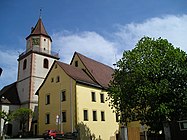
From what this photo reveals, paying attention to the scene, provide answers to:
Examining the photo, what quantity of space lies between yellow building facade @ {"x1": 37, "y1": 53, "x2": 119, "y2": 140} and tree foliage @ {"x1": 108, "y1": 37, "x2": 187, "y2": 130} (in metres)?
7.18

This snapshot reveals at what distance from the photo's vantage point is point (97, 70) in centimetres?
3972

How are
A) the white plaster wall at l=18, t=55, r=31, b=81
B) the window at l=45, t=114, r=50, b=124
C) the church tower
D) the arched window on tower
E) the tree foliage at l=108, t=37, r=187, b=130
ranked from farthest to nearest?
the arched window on tower
the white plaster wall at l=18, t=55, r=31, b=81
the church tower
the window at l=45, t=114, r=50, b=124
the tree foliage at l=108, t=37, r=187, b=130

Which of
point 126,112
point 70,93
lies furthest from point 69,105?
point 126,112

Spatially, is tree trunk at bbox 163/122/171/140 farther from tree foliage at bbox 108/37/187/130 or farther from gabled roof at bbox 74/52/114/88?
gabled roof at bbox 74/52/114/88

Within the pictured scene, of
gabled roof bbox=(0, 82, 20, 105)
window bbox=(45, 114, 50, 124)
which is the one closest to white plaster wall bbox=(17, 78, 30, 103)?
gabled roof bbox=(0, 82, 20, 105)

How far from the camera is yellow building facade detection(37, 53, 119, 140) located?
1190 inches

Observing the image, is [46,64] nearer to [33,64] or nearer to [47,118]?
[33,64]

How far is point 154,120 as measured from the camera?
20969 millimetres

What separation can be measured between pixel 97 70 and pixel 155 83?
1992cm

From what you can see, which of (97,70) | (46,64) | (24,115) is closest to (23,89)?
(46,64)

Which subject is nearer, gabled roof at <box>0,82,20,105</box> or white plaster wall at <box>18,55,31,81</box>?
gabled roof at <box>0,82,20,105</box>

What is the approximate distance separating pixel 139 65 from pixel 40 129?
19.8m

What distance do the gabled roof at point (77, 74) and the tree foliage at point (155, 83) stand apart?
34.5ft

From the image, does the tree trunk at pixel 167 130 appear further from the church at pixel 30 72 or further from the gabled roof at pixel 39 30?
the gabled roof at pixel 39 30
